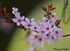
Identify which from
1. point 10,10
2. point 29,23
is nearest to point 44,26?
point 29,23

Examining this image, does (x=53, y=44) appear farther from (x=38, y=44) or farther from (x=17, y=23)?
(x=17, y=23)

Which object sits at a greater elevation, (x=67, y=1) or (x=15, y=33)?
(x=67, y=1)

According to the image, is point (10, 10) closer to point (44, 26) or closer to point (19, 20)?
point (19, 20)

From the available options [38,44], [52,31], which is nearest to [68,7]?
[52,31]
